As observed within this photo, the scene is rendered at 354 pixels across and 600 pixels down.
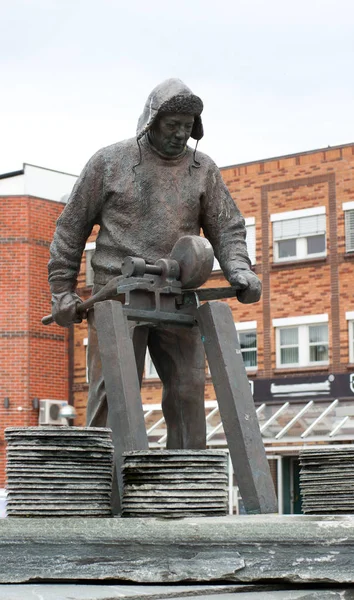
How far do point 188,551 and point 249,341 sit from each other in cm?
3172

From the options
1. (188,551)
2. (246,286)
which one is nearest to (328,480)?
(188,551)

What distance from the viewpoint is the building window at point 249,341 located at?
122ft

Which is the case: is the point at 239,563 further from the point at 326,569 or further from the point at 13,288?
the point at 13,288

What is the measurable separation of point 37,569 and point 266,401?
30247mm

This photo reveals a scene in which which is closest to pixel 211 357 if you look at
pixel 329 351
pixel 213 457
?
pixel 213 457

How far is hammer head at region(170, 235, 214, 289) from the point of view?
7211mm

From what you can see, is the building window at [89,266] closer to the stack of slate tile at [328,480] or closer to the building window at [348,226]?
the building window at [348,226]

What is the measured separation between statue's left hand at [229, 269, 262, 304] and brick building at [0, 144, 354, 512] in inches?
1038

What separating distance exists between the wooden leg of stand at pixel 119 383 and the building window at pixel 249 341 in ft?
98.6

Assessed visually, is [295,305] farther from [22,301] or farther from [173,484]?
[173,484]

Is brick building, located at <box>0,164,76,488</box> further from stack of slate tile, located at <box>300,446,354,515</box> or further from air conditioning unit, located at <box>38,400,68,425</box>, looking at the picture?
stack of slate tile, located at <box>300,446,354,515</box>

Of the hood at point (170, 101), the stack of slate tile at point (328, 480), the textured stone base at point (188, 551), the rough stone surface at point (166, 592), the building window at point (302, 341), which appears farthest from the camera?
the building window at point (302, 341)

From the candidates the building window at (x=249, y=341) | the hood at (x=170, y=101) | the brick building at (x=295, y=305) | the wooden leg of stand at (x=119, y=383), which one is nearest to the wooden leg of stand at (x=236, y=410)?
the wooden leg of stand at (x=119, y=383)

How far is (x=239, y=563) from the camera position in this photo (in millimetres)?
5848
